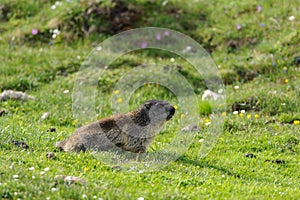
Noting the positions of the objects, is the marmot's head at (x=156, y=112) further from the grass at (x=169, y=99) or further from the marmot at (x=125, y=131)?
the grass at (x=169, y=99)

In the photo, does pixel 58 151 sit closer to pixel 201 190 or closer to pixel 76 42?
pixel 201 190

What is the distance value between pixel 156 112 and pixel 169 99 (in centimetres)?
370

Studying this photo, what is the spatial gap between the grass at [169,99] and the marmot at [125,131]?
0.33 m

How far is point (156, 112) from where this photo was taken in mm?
8539

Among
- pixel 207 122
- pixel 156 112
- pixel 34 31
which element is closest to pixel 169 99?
pixel 207 122

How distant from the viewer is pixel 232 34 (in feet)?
48.3

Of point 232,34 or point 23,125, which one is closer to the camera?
point 23,125

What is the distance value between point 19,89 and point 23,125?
129 inches

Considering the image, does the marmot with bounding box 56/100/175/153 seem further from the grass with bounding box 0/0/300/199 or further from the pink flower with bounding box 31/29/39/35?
the pink flower with bounding box 31/29/39/35

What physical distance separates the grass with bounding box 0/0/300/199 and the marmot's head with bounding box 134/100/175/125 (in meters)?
0.49

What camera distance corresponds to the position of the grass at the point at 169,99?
22.4ft

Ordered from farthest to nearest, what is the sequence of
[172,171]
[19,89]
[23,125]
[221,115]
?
[19,89] < [221,115] < [23,125] < [172,171]

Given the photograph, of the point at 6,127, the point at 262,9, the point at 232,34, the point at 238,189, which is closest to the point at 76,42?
the point at 232,34

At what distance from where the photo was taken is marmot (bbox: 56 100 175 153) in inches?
322
